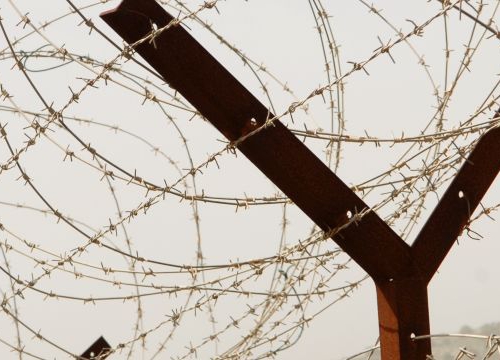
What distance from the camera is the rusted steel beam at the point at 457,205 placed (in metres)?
2.67

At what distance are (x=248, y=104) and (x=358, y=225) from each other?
41 cm

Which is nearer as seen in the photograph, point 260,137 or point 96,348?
point 260,137

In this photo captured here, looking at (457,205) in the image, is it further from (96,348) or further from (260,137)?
(96,348)

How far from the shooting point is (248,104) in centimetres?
238

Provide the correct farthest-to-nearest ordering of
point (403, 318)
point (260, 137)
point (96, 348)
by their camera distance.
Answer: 1. point (96, 348)
2. point (403, 318)
3. point (260, 137)

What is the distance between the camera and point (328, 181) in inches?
98.0

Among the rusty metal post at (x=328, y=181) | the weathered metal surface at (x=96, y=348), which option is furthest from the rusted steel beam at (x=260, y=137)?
the weathered metal surface at (x=96, y=348)

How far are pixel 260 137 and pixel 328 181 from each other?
22 centimetres

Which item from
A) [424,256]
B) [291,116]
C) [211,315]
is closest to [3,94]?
[291,116]

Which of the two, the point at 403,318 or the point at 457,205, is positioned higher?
the point at 457,205

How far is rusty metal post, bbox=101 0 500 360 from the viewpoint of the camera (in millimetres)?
2293

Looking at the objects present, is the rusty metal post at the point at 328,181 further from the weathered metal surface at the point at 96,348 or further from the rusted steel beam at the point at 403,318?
the weathered metal surface at the point at 96,348

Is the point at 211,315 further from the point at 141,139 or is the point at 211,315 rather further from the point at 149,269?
the point at 149,269

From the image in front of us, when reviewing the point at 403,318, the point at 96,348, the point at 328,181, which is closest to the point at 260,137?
the point at 328,181
